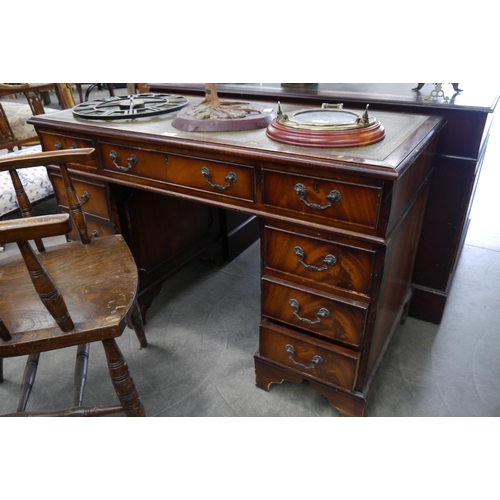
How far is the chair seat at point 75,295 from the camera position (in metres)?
1.15

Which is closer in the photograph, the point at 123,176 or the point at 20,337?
the point at 20,337

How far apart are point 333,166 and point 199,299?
1396 millimetres

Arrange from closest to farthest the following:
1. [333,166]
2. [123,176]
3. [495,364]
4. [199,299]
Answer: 1. [333,166]
2. [123,176]
3. [495,364]
4. [199,299]

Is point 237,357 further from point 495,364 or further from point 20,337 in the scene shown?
point 495,364

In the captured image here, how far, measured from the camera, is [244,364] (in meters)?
1.83

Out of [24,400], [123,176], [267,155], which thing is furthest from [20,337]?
[267,155]

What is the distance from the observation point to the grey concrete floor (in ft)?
5.29

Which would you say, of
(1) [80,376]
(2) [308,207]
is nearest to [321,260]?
(2) [308,207]

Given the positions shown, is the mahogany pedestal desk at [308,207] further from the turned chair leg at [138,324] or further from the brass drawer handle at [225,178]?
the turned chair leg at [138,324]

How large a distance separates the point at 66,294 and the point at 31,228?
0.41m

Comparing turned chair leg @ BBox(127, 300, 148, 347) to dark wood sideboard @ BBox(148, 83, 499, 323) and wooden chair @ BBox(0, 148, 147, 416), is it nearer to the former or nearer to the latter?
wooden chair @ BBox(0, 148, 147, 416)

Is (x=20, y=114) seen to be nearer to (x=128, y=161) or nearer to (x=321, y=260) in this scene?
(x=128, y=161)

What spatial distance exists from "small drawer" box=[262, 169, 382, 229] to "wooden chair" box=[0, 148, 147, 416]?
0.57 meters

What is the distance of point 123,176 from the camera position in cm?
158
